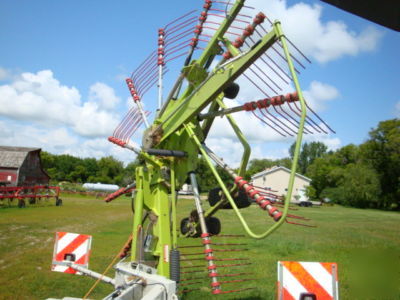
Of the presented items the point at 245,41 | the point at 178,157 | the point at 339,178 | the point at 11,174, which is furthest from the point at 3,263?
the point at 339,178

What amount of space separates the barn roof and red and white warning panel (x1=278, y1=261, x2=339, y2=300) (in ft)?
133

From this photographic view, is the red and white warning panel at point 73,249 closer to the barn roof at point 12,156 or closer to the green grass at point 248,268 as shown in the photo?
the green grass at point 248,268

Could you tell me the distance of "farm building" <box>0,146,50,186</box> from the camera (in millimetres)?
38188

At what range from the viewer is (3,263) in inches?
328

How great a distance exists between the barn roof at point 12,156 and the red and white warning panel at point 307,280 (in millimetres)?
40558

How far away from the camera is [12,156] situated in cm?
3938

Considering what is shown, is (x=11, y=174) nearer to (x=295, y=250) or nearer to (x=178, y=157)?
(x=295, y=250)

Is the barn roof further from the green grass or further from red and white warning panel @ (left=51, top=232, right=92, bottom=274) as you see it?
red and white warning panel @ (left=51, top=232, right=92, bottom=274)

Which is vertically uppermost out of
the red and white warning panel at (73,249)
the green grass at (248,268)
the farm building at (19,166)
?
the farm building at (19,166)

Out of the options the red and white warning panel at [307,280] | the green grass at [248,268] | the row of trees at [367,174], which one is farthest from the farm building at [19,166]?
the red and white warning panel at [307,280]

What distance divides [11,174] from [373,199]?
51.2 m

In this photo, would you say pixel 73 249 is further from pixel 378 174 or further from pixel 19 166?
pixel 378 174

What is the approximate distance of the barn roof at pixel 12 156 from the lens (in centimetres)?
3853

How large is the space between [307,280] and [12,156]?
42.3m
